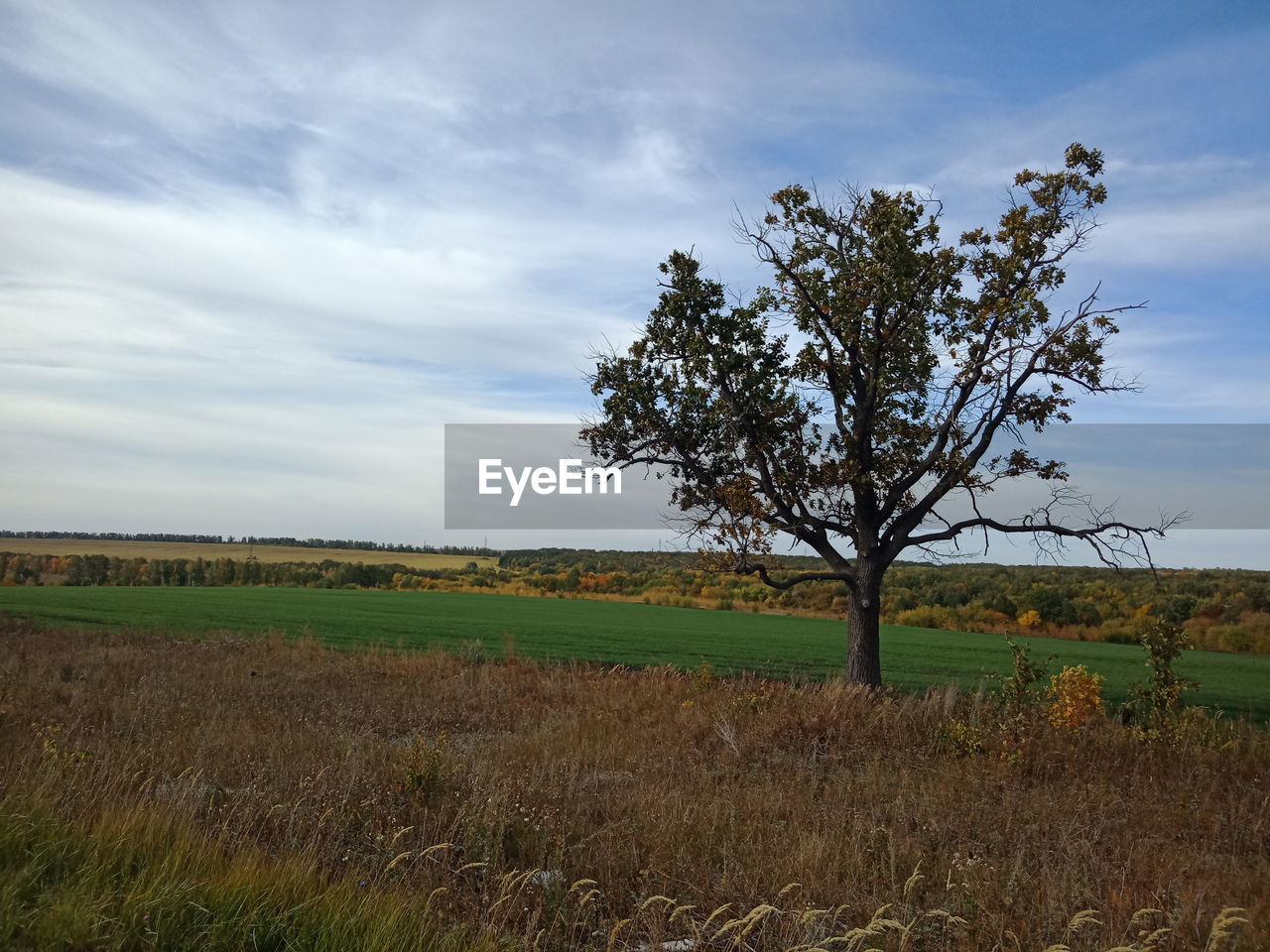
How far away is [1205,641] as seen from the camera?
133 ft

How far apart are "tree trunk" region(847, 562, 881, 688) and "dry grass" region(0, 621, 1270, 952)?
0.96 m

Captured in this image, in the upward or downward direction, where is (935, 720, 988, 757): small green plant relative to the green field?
upward

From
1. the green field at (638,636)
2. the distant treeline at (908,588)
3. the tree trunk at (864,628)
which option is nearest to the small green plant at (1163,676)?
the distant treeline at (908,588)

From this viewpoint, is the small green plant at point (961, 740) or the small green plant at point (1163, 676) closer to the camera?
the small green plant at point (961, 740)

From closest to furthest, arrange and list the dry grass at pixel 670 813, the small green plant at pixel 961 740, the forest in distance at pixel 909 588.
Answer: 1. the dry grass at pixel 670 813
2. the small green plant at pixel 961 740
3. the forest in distance at pixel 909 588

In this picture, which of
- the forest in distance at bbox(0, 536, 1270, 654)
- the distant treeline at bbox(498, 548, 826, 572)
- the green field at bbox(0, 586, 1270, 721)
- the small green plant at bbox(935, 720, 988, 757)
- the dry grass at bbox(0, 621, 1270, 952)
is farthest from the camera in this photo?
the distant treeline at bbox(498, 548, 826, 572)

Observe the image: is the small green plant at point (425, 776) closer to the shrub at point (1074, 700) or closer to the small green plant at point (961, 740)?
the small green plant at point (961, 740)

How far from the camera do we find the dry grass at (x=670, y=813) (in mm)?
5566

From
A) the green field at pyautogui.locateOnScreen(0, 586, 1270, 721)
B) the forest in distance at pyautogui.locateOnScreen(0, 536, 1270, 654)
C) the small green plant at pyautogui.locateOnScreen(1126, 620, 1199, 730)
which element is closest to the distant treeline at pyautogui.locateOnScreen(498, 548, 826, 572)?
the forest in distance at pyautogui.locateOnScreen(0, 536, 1270, 654)

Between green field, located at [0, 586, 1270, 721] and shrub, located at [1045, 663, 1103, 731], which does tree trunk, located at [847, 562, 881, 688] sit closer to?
shrub, located at [1045, 663, 1103, 731]

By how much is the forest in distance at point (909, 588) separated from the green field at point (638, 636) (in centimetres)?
311

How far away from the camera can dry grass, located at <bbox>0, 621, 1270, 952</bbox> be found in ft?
18.3

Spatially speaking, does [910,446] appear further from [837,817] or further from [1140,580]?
[1140,580]

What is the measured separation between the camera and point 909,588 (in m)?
62.3
